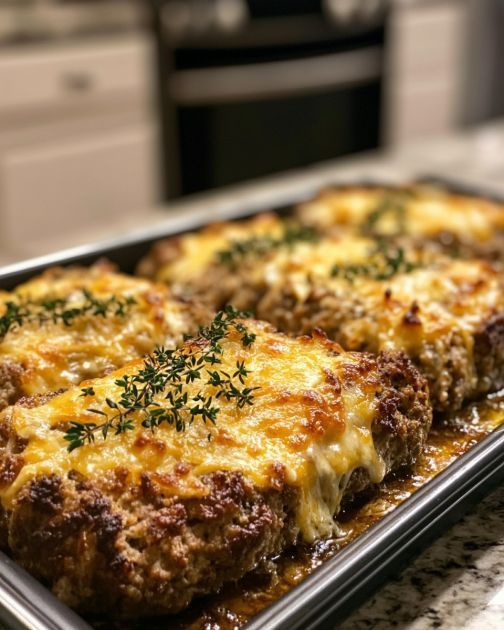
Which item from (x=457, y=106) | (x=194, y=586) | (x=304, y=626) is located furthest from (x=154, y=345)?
(x=457, y=106)

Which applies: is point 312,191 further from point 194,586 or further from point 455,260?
point 194,586

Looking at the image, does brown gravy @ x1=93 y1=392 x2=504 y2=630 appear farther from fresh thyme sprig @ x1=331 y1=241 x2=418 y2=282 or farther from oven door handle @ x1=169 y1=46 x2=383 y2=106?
oven door handle @ x1=169 y1=46 x2=383 y2=106

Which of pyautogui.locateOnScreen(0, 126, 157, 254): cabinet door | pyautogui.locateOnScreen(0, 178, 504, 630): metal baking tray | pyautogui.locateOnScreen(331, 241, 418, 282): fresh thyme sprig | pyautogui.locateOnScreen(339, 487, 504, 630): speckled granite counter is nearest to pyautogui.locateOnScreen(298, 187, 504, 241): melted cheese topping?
pyautogui.locateOnScreen(331, 241, 418, 282): fresh thyme sprig

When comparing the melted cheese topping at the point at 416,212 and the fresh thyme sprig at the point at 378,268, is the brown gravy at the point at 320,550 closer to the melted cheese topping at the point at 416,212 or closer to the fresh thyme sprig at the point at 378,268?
the fresh thyme sprig at the point at 378,268

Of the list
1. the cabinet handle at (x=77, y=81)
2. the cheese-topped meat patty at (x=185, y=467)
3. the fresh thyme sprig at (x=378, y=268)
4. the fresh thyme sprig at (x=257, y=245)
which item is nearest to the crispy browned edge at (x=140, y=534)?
the cheese-topped meat patty at (x=185, y=467)

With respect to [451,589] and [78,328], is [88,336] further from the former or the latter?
[451,589]

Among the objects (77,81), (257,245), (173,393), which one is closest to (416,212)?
(257,245)
